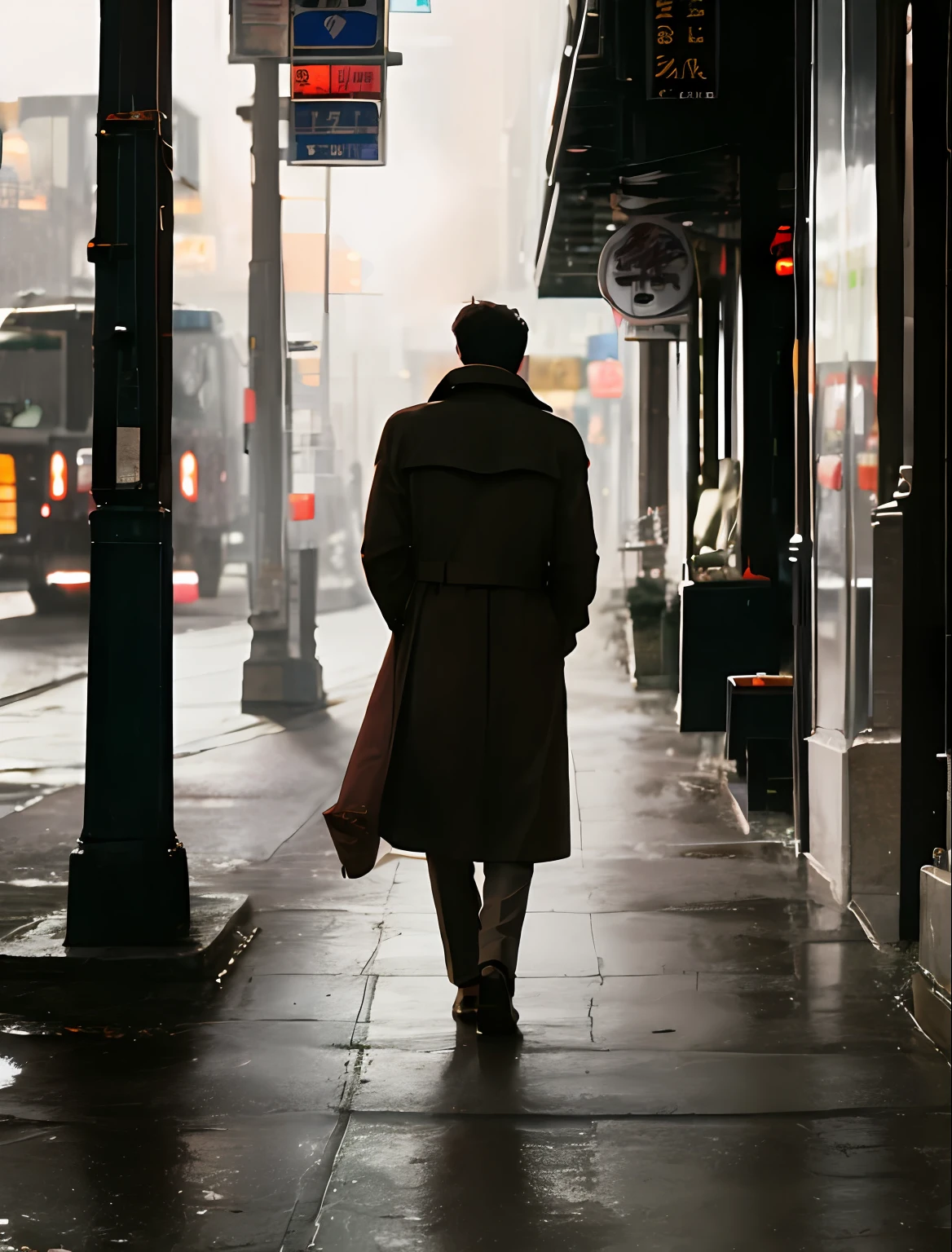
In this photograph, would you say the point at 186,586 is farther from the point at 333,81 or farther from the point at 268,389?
the point at 333,81

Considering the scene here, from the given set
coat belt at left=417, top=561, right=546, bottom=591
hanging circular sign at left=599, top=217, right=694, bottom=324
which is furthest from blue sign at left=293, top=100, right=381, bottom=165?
coat belt at left=417, top=561, right=546, bottom=591

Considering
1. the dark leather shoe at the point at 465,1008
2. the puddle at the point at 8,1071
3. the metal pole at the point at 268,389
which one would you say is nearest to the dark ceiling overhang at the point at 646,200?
the metal pole at the point at 268,389

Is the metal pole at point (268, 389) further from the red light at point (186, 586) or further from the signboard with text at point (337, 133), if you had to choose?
the red light at point (186, 586)

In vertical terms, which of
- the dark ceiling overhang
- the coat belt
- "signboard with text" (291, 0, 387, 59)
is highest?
"signboard with text" (291, 0, 387, 59)

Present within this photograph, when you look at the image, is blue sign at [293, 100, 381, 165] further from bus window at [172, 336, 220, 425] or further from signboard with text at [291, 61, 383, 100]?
bus window at [172, 336, 220, 425]

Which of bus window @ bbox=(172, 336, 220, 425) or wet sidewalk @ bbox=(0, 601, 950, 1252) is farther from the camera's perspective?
bus window @ bbox=(172, 336, 220, 425)

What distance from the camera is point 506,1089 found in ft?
13.1

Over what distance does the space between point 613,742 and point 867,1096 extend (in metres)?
7.66

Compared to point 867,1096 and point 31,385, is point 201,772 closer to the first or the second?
point 867,1096

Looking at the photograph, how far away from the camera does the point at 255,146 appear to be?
13.9m

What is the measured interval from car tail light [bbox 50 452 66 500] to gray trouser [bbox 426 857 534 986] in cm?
2280

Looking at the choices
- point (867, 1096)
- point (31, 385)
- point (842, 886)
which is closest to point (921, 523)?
point (842, 886)

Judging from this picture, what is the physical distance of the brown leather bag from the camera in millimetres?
4535

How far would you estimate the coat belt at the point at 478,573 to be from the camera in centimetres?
458
